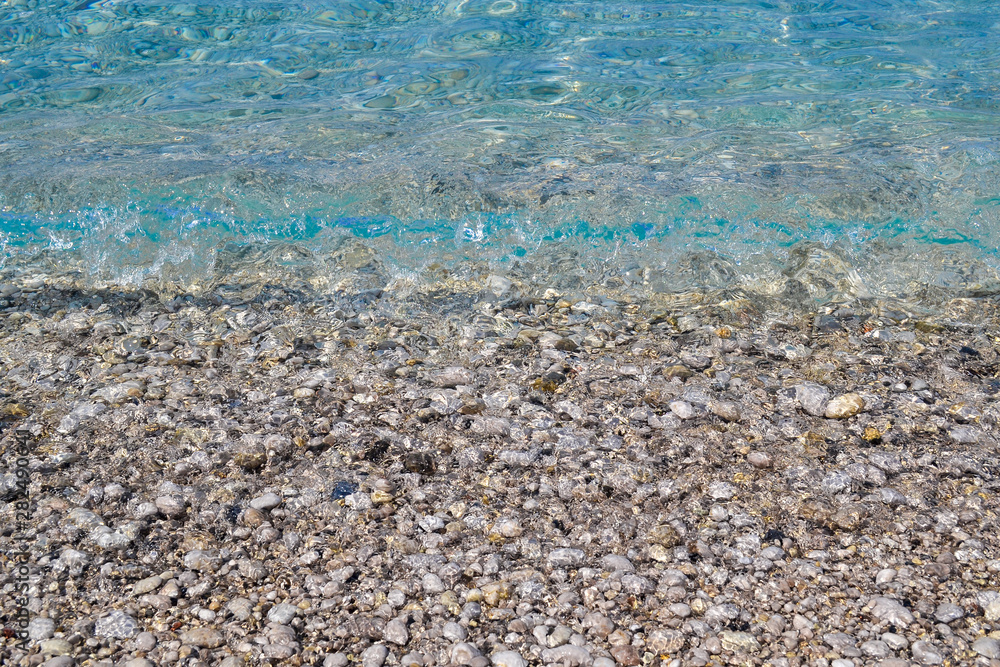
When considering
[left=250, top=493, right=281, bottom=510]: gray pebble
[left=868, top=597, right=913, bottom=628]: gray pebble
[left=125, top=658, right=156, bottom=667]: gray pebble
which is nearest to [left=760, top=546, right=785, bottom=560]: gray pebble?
[left=868, top=597, right=913, bottom=628]: gray pebble

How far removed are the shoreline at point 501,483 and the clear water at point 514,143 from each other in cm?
69

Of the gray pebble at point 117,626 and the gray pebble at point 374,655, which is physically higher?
→ the gray pebble at point 117,626

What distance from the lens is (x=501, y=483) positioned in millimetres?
3520

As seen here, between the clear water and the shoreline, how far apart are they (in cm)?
69

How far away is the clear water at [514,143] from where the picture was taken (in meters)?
5.65

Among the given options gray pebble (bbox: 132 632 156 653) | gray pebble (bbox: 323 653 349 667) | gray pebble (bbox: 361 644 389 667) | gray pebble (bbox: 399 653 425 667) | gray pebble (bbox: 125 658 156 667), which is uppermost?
gray pebble (bbox: 125 658 156 667)

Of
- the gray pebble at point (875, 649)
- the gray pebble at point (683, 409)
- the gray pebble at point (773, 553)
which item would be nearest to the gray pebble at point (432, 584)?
the gray pebble at point (773, 553)

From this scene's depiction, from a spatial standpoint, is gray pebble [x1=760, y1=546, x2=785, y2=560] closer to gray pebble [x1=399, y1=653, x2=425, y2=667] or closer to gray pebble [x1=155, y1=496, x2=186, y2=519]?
gray pebble [x1=399, y1=653, x2=425, y2=667]

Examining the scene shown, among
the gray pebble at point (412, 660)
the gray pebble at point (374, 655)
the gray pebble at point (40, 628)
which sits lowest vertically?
the gray pebble at point (412, 660)

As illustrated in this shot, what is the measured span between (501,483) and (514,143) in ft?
13.9

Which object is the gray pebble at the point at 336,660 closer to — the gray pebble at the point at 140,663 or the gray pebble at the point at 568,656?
the gray pebble at the point at 140,663

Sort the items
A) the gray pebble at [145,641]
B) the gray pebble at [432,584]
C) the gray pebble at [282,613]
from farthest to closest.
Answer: the gray pebble at [432,584]
the gray pebble at [282,613]
the gray pebble at [145,641]

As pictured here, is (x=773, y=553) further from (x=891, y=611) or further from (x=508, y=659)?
(x=508, y=659)

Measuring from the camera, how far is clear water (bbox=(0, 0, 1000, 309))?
565 cm
